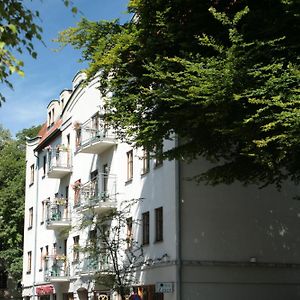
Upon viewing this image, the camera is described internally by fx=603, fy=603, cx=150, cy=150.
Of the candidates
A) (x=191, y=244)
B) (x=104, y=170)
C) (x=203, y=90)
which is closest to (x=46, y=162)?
(x=104, y=170)

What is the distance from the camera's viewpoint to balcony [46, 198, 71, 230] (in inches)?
1331

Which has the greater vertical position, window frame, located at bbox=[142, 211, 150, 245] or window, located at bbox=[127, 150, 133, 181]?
window, located at bbox=[127, 150, 133, 181]

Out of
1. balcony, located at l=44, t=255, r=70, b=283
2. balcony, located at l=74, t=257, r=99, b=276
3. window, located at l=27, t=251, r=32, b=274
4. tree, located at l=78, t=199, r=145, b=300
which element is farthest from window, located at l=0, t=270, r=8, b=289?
tree, located at l=78, t=199, r=145, b=300

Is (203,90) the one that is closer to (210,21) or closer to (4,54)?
(210,21)

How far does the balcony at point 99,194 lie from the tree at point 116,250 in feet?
1.19

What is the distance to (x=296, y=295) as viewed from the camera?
2434 cm

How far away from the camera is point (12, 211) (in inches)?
1838

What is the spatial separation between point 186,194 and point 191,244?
190cm

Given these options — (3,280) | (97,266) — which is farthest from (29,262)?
(97,266)

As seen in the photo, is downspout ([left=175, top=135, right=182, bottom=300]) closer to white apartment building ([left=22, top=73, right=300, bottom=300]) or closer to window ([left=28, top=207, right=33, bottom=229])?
white apartment building ([left=22, top=73, right=300, bottom=300])

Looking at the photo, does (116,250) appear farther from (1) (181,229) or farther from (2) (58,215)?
(2) (58,215)

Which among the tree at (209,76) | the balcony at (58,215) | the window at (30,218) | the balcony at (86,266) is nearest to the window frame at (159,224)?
the balcony at (86,266)

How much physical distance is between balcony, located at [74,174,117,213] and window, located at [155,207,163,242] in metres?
3.84

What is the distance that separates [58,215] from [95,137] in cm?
783
